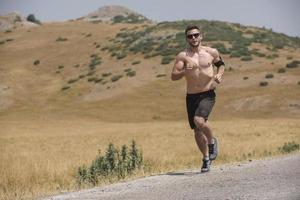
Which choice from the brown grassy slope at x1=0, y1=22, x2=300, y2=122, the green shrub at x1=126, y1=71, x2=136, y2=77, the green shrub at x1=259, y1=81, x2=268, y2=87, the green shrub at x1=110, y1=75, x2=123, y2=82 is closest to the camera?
the brown grassy slope at x1=0, y1=22, x2=300, y2=122

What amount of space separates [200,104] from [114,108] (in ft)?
141

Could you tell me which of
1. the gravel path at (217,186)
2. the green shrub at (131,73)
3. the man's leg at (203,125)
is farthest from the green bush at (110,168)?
the green shrub at (131,73)

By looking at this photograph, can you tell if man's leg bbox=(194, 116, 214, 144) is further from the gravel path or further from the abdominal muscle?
the gravel path

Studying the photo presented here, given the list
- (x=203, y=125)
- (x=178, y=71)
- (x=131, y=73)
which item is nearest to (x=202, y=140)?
(x=203, y=125)

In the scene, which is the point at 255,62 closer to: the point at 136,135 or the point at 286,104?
the point at 286,104

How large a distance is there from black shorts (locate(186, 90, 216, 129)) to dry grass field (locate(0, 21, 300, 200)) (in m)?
4.63

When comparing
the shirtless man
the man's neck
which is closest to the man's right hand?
the shirtless man

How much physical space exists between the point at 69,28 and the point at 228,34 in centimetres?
2908

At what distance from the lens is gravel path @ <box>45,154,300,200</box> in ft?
25.2

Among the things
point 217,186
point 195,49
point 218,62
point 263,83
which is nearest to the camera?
point 217,186

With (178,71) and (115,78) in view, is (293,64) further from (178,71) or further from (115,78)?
(178,71)

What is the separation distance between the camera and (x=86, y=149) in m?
25.1

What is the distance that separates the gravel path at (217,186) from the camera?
25.2 ft

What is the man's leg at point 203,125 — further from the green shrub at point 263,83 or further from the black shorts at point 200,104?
the green shrub at point 263,83
